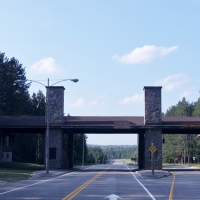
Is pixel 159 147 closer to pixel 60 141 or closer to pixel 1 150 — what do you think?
pixel 60 141

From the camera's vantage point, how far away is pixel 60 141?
169 feet

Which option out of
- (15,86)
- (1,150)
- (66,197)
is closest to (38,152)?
(15,86)

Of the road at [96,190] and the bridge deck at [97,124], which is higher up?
the bridge deck at [97,124]

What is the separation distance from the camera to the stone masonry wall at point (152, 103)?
167 ft

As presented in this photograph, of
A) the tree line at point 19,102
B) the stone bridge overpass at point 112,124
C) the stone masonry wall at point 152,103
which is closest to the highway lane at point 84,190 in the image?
the stone bridge overpass at point 112,124

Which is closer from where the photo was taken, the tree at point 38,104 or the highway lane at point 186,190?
the highway lane at point 186,190

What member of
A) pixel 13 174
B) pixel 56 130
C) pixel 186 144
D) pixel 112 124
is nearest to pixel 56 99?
pixel 56 130

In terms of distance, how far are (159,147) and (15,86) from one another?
34.4 m

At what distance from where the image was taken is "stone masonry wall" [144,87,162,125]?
167 feet

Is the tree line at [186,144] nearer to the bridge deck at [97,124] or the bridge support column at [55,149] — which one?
the bridge deck at [97,124]

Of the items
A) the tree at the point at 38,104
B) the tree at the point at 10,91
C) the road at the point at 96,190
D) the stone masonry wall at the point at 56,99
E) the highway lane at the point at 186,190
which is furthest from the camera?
the tree at the point at 38,104

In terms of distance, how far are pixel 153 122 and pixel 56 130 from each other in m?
11.3

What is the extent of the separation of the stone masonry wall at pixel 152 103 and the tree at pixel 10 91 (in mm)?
30110

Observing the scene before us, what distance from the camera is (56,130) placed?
51.7 m
